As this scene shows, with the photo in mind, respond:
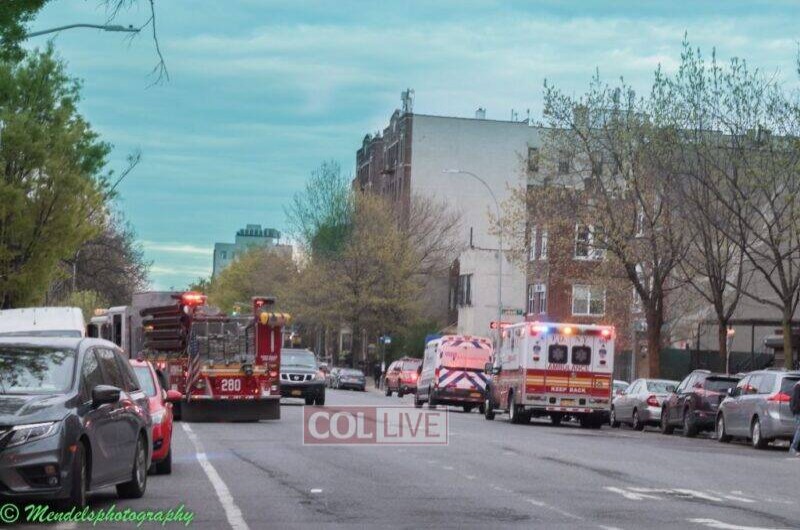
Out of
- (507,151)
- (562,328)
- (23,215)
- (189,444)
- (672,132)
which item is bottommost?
(189,444)

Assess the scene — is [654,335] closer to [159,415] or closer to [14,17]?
[159,415]

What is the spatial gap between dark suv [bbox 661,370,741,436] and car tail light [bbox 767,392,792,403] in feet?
13.7

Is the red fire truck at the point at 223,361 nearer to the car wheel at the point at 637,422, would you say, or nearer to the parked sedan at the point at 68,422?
the car wheel at the point at 637,422

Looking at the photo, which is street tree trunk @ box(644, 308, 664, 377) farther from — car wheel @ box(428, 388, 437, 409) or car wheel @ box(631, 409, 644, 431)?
car wheel @ box(428, 388, 437, 409)

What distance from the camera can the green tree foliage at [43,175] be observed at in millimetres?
40281

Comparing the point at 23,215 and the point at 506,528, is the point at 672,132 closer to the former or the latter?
the point at 23,215

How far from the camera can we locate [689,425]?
34.9m

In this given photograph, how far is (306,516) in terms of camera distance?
44.3 feet

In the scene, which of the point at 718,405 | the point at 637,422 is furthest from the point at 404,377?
the point at 718,405

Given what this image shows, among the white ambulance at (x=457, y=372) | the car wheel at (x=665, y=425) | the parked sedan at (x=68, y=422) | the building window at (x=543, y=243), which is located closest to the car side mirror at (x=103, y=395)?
the parked sedan at (x=68, y=422)

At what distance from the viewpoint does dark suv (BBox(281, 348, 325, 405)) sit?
44.2m

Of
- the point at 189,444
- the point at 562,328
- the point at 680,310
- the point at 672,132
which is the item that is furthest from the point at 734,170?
the point at 680,310

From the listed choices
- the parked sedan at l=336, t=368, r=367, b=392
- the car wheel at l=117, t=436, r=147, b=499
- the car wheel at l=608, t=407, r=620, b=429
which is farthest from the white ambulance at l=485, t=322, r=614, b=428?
the parked sedan at l=336, t=368, r=367, b=392

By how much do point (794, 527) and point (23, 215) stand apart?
31530 mm
